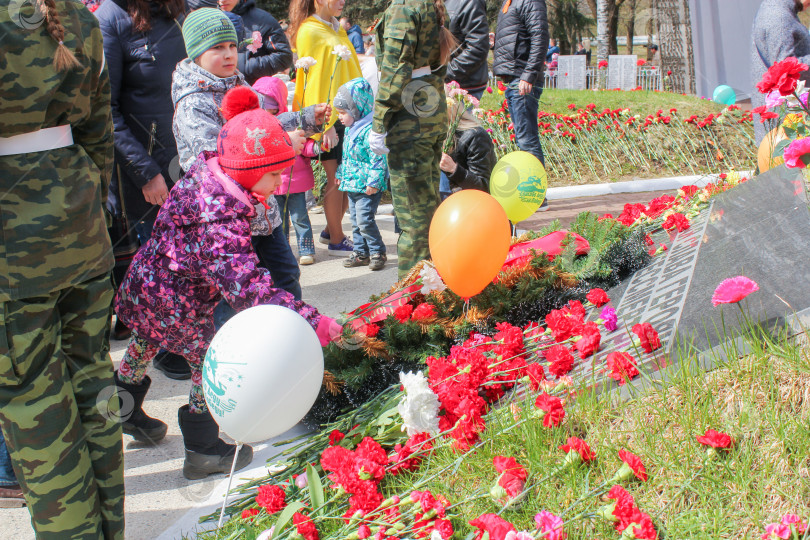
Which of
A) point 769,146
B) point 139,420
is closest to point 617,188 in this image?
point 769,146

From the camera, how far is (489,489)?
6.49ft

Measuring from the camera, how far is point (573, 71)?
19359mm

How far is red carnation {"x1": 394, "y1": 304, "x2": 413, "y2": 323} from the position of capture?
3.14 m

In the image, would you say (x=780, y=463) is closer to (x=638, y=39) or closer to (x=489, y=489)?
(x=489, y=489)

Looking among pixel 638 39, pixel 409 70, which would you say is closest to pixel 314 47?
pixel 409 70

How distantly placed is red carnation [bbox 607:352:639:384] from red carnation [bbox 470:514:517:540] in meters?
0.70

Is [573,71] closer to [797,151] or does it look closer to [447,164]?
[447,164]

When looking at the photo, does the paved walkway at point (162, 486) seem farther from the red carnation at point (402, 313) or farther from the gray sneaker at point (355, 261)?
the gray sneaker at point (355, 261)

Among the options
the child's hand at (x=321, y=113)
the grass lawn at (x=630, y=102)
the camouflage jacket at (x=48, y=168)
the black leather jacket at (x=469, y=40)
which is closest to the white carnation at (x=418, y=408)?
the camouflage jacket at (x=48, y=168)

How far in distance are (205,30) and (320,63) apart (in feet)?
7.30

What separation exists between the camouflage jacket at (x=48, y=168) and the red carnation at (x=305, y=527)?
944 millimetres

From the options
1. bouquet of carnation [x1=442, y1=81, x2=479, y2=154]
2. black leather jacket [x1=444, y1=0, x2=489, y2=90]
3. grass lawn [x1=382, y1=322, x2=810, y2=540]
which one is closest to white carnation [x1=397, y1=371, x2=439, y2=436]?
grass lawn [x1=382, y1=322, x2=810, y2=540]

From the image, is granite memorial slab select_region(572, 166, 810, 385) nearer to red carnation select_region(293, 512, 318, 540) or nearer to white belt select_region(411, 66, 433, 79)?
red carnation select_region(293, 512, 318, 540)

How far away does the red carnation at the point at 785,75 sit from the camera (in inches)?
108
